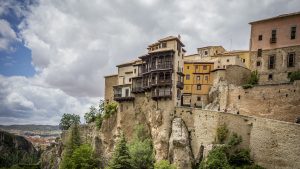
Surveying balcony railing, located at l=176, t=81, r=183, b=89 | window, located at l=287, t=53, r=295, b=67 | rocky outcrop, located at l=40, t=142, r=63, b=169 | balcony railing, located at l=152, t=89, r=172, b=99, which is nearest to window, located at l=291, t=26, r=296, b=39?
window, located at l=287, t=53, r=295, b=67

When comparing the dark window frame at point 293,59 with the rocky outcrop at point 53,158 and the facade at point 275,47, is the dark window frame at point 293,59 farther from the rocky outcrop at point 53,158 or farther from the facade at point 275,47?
the rocky outcrop at point 53,158

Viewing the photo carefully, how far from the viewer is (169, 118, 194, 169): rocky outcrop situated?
41781mm

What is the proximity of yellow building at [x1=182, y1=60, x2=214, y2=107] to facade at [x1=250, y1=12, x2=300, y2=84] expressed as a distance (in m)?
7.47

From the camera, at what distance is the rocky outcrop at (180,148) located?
41.8 m

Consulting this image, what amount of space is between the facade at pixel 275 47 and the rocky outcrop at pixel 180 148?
15.0 m

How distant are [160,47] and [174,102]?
9.53 metres

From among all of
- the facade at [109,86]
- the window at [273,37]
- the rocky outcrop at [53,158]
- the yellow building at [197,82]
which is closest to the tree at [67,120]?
the rocky outcrop at [53,158]

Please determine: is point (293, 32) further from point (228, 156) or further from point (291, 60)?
point (228, 156)

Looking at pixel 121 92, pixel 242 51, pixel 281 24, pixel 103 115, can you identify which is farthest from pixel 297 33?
pixel 103 115

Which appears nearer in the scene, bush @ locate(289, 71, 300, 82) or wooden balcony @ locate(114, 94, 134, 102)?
bush @ locate(289, 71, 300, 82)

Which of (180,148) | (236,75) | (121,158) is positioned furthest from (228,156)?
(236,75)

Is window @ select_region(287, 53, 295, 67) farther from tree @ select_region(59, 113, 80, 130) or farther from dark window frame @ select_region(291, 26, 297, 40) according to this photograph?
tree @ select_region(59, 113, 80, 130)

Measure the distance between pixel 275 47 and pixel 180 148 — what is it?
21934 millimetres

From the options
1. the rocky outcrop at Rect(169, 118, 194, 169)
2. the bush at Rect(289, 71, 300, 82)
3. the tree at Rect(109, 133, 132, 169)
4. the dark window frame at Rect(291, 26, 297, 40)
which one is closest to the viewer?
the rocky outcrop at Rect(169, 118, 194, 169)
